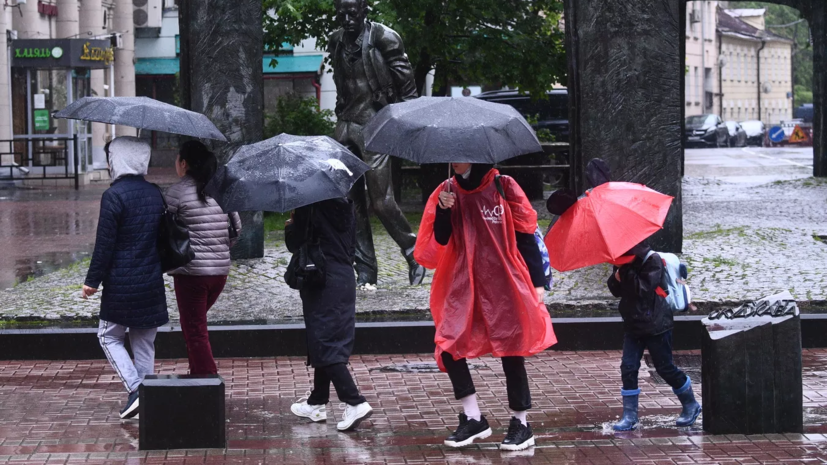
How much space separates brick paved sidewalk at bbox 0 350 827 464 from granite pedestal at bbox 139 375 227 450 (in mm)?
74

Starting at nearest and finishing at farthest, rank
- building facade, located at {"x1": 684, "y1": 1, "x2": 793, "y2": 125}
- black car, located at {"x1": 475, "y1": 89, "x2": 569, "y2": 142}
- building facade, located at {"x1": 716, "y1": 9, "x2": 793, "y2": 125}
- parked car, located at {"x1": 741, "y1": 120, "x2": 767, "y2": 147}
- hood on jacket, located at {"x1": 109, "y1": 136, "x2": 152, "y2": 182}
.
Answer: hood on jacket, located at {"x1": 109, "y1": 136, "x2": 152, "y2": 182}, black car, located at {"x1": 475, "y1": 89, "x2": 569, "y2": 142}, parked car, located at {"x1": 741, "y1": 120, "x2": 767, "y2": 147}, building facade, located at {"x1": 684, "y1": 1, "x2": 793, "y2": 125}, building facade, located at {"x1": 716, "y1": 9, "x2": 793, "y2": 125}

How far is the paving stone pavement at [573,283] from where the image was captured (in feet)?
30.6

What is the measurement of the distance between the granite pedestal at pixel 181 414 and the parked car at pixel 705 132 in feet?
141

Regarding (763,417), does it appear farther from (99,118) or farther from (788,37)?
(788,37)

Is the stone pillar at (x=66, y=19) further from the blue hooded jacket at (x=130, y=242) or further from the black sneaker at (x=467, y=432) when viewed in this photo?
the black sneaker at (x=467, y=432)

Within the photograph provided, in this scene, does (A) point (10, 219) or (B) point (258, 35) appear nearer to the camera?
(B) point (258, 35)

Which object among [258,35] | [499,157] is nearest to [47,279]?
[258,35]

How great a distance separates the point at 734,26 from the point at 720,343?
80.5m

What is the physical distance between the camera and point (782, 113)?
9038cm

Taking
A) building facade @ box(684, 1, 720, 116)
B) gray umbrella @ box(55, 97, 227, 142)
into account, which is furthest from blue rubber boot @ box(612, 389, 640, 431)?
building facade @ box(684, 1, 720, 116)

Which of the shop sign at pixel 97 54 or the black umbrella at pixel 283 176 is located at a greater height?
the shop sign at pixel 97 54

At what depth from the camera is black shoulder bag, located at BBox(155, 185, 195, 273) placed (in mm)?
6512

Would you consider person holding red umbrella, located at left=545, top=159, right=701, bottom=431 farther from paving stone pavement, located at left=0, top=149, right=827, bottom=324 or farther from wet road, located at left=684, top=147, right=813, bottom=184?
wet road, located at left=684, top=147, right=813, bottom=184

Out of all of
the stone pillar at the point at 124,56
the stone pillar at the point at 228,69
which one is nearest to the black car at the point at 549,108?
the stone pillar at the point at 124,56
